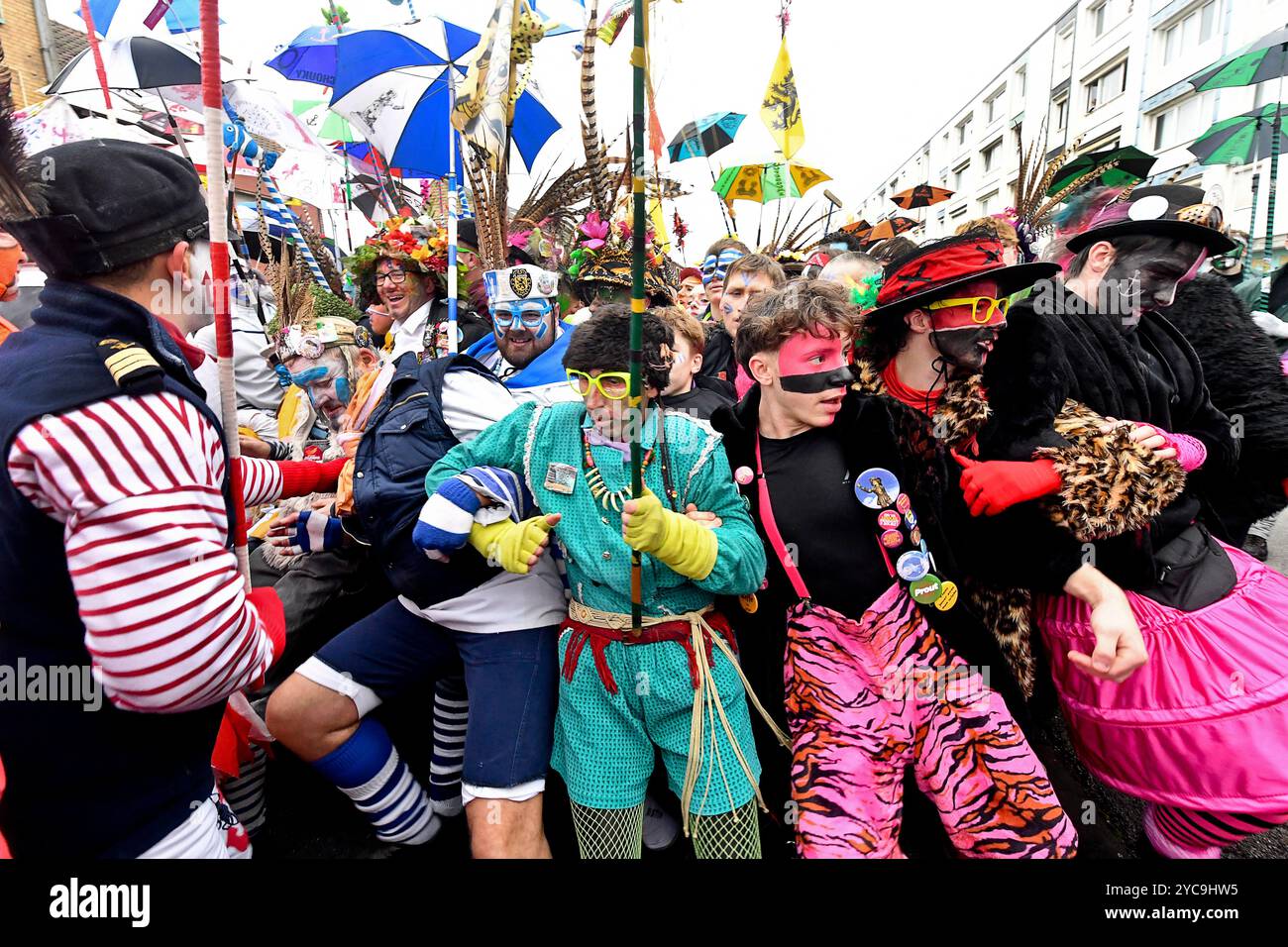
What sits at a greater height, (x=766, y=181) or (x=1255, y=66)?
(x=1255, y=66)

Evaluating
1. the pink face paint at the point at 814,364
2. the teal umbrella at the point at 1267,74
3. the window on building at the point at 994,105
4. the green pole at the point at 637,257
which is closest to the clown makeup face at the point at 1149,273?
the pink face paint at the point at 814,364

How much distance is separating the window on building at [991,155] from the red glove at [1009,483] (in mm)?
39949

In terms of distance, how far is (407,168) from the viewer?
5.75 meters

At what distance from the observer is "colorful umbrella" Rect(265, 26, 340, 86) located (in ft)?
23.4

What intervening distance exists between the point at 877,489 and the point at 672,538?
0.75 m

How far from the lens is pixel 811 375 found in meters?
2.00

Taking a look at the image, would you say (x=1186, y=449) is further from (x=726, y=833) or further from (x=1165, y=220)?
(x=726, y=833)

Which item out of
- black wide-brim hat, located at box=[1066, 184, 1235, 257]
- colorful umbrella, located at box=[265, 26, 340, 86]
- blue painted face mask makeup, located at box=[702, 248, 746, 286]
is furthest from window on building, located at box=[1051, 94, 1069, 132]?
black wide-brim hat, located at box=[1066, 184, 1235, 257]

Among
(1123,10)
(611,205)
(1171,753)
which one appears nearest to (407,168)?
(611,205)

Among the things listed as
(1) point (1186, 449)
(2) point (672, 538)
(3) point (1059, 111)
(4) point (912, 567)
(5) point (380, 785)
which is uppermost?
(3) point (1059, 111)

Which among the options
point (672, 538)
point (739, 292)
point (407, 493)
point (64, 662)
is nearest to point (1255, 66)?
point (739, 292)

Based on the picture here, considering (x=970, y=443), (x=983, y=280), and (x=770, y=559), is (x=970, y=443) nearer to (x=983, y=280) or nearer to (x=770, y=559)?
(x=983, y=280)

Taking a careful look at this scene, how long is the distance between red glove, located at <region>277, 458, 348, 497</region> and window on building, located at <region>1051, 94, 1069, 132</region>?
33.3 m

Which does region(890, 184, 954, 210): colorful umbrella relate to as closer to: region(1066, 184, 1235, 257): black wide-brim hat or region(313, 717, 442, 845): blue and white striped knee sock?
region(1066, 184, 1235, 257): black wide-brim hat
